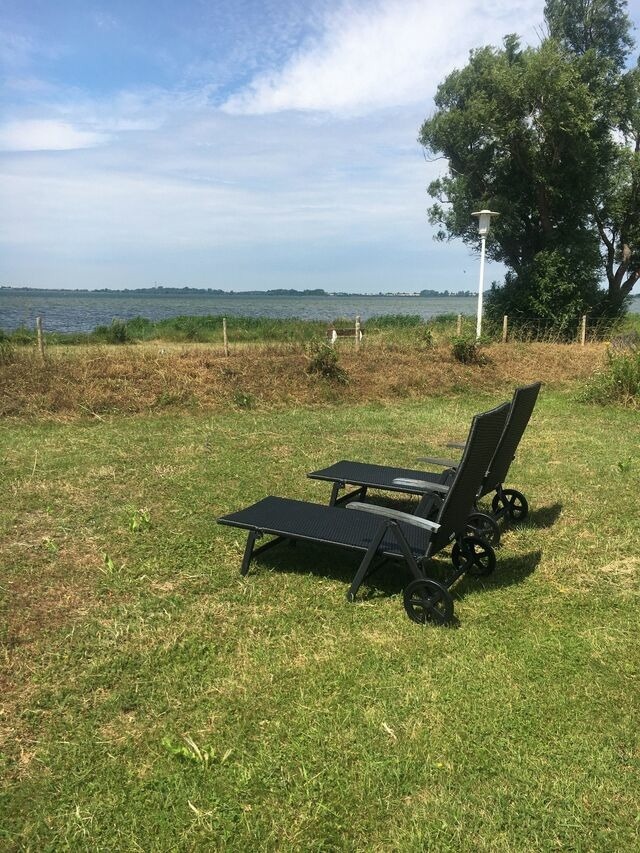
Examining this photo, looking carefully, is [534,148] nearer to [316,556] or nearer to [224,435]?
[224,435]

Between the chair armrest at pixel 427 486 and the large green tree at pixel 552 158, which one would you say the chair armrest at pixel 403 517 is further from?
the large green tree at pixel 552 158

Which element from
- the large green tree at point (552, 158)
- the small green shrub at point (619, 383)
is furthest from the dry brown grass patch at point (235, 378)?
the large green tree at point (552, 158)

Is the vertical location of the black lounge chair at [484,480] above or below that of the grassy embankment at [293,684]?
above

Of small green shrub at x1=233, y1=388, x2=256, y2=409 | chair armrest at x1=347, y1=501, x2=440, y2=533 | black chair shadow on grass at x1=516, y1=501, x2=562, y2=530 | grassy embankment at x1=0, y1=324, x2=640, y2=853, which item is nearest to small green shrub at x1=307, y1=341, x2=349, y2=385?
small green shrub at x1=233, y1=388, x2=256, y2=409

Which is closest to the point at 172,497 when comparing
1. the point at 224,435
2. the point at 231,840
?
the point at 224,435

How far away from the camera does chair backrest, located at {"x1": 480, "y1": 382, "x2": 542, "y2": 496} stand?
4285mm

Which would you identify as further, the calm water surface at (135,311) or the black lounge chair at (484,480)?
the calm water surface at (135,311)

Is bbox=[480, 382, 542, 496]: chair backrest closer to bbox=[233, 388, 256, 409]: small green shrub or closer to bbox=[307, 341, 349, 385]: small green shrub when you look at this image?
bbox=[233, 388, 256, 409]: small green shrub

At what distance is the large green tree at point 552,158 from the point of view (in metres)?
20.6

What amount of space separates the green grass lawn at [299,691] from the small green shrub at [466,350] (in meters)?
8.23

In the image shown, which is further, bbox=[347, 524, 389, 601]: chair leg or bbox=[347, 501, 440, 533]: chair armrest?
bbox=[347, 524, 389, 601]: chair leg

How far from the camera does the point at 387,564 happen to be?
13.8 feet

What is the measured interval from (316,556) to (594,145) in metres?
21.7

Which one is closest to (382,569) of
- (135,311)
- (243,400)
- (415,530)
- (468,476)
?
(415,530)
